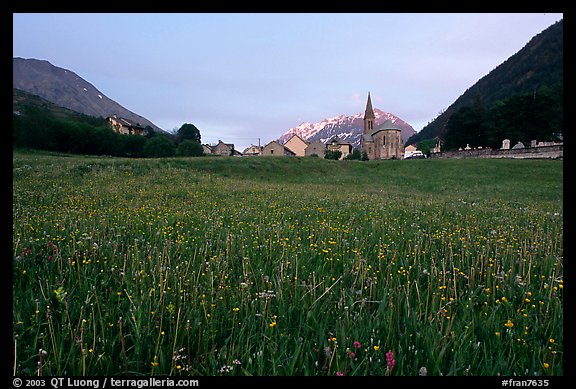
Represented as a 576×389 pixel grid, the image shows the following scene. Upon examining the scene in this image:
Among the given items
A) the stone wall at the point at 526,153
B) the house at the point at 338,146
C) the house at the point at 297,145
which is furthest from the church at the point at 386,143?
the stone wall at the point at 526,153

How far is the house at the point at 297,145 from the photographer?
407 ft

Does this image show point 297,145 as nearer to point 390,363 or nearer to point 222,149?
point 222,149

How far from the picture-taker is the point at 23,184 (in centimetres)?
1356

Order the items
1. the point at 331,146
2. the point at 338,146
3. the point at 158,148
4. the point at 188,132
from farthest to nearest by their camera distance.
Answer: the point at 331,146
the point at 338,146
the point at 188,132
the point at 158,148

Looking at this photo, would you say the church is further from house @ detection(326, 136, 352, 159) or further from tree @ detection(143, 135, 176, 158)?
tree @ detection(143, 135, 176, 158)

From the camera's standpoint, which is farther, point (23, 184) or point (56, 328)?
point (23, 184)

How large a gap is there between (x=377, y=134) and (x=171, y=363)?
142080 millimetres

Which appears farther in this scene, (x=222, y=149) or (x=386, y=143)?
(x=386, y=143)

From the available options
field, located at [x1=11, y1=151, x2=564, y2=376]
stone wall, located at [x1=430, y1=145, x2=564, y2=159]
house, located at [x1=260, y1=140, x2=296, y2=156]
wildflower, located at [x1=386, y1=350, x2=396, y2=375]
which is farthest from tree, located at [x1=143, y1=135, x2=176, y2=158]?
wildflower, located at [x1=386, y1=350, x2=396, y2=375]

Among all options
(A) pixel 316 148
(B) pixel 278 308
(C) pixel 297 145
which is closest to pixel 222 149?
(C) pixel 297 145

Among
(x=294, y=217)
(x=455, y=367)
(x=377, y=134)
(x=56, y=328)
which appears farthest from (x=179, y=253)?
(x=377, y=134)

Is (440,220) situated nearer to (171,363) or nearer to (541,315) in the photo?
(541,315)

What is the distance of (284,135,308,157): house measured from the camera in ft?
407

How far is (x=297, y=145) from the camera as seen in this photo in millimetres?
125438
